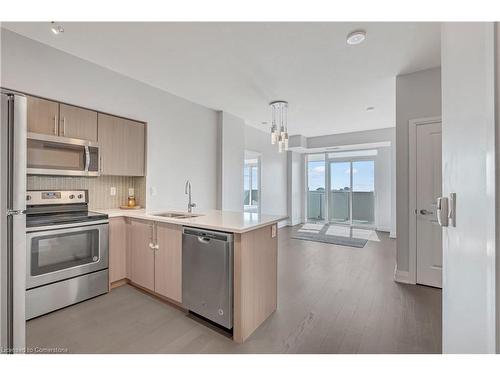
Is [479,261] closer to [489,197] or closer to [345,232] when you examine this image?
[489,197]

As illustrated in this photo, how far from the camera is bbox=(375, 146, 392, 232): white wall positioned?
239 inches

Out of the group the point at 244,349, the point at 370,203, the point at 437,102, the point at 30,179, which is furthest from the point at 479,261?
the point at 370,203

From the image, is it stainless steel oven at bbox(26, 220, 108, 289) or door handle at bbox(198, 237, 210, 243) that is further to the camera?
stainless steel oven at bbox(26, 220, 108, 289)

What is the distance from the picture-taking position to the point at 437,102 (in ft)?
8.82

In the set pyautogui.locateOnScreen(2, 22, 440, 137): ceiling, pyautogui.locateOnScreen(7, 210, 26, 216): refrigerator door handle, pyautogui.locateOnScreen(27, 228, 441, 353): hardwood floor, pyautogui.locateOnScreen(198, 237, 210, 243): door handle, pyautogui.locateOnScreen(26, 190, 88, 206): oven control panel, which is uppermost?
pyautogui.locateOnScreen(2, 22, 440, 137): ceiling

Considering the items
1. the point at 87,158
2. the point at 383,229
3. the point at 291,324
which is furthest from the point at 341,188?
the point at 87,158

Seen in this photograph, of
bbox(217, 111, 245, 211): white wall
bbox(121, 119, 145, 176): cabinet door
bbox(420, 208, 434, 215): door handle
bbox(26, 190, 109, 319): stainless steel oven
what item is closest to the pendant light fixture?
bbox(217, 111, 245, 211): white wall

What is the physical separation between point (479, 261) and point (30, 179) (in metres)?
3.33

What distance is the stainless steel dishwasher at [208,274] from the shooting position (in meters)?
1.76

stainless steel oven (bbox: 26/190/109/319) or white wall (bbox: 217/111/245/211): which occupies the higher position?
white wall (bbox: 217/111/245/211)

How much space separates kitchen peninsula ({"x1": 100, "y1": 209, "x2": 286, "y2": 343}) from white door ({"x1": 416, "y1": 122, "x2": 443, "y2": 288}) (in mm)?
1949

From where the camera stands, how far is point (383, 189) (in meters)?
6.17

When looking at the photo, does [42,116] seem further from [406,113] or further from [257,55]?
[406,113]

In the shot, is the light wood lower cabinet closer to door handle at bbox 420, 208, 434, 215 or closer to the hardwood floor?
the hardwood floor
